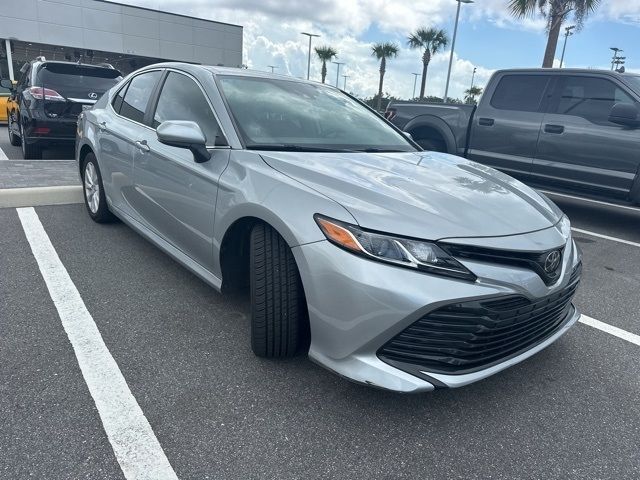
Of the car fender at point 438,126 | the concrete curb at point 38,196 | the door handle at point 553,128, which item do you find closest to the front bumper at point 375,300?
the concrete curb at point 38,196

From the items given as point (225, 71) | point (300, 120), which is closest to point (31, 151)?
point (225, 71)

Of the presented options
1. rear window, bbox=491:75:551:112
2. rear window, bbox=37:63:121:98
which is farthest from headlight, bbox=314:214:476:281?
rear window, bbox=37:63:121:98

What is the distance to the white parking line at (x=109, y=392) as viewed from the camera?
6.06 ft

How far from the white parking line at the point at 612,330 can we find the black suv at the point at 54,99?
730 centimetres

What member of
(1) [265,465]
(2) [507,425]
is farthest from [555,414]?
(1) [265,465]

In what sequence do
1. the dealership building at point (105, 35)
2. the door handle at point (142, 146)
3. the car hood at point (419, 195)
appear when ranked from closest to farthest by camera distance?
the car hood at point (419, 195) < the door handle at point (142, 146) < the dealership building at point (105, 35)

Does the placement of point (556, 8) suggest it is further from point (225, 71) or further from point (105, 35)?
point (105, 35)

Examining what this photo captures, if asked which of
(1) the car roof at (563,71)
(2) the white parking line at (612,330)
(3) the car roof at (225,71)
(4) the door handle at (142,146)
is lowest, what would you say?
(2) the white parking line at (612,330)

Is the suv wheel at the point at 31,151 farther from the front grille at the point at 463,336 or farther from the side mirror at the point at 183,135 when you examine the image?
the front grille at the point at 463,336

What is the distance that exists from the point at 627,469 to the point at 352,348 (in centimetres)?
121

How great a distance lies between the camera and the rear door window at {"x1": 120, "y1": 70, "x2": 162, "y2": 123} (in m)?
3.79

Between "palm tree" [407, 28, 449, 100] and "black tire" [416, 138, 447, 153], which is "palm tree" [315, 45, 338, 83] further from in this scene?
"black tire" [416, 138, 447, 153]

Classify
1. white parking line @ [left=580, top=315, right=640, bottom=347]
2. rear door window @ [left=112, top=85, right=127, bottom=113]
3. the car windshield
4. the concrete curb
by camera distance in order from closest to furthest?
1. the car windshield
2. white parking line @ [left=580, top=315, right=640, bottom=347]
3. rear door window @ [left=112, top=85, right=127, bottom=113]
4. the concrete curb

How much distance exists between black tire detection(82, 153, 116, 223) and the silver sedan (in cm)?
124
